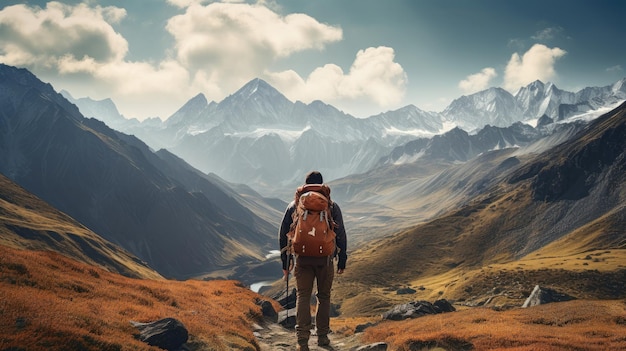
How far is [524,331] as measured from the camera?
61.0 feet

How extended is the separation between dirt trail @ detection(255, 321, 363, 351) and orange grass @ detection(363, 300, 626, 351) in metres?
1.18

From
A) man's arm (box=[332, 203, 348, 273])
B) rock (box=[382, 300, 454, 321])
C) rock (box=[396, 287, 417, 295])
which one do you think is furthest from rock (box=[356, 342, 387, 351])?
rock (box=[396, 287, 417, 295])

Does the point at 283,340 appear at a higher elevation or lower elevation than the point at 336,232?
lower

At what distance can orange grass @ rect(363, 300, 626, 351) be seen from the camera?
16266 mm

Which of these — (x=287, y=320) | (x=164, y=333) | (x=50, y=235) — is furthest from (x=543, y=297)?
(x=50, y=235)

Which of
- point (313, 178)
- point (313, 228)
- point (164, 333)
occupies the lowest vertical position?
point (164, 333)

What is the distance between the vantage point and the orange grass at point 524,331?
53.4ft

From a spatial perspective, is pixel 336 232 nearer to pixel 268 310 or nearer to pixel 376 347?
pixel 376 347

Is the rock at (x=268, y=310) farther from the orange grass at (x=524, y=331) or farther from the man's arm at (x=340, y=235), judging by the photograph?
the man's arm at (x=340, y=235)

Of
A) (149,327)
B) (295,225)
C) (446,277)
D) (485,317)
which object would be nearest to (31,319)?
(149,327)

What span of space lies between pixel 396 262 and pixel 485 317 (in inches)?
6071

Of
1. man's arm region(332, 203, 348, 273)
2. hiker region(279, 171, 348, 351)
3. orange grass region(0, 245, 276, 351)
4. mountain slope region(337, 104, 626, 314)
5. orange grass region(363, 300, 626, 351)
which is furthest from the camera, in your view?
mountain slope region(337, 104, 626, 314)

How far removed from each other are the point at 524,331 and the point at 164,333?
613 inches

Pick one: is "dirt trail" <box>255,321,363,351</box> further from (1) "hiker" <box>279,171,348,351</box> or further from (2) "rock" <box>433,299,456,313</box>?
(2) "rock" <box>433,299,456,313</box>
